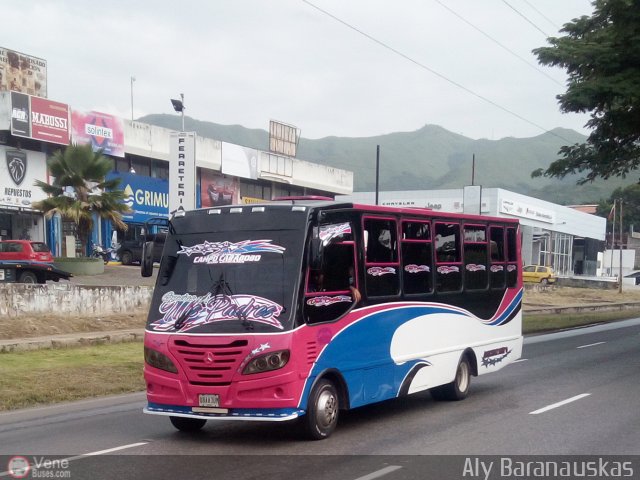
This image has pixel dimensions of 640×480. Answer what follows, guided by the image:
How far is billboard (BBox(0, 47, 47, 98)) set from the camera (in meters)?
48.3

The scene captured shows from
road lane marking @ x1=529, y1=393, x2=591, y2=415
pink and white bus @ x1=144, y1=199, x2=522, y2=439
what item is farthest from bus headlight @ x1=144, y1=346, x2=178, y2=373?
road lane marking @ x1=529, y1=393, x2=591, y2=415

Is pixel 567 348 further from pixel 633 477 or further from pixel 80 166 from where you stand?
pixel 80 166

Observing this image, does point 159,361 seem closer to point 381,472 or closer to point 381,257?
point 381,472

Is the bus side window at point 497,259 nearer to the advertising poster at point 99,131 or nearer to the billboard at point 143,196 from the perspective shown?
the advertising poster at point 99,131

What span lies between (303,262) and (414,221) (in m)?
2.86

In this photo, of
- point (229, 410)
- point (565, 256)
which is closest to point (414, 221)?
point (229, 410)

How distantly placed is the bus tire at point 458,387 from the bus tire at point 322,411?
135 inches

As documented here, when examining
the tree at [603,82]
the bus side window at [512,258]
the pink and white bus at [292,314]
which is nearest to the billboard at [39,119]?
the tree at [603,82]

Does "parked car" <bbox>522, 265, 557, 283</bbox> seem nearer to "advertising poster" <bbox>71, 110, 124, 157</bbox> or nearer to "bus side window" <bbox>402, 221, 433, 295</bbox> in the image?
"advertising poster" <bbox>71, 110, 124, 157</bbox>

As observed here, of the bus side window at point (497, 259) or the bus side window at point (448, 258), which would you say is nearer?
the bus side window at point (448, 258)

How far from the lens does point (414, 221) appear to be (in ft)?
39.3

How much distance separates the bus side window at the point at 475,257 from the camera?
13.5 meters

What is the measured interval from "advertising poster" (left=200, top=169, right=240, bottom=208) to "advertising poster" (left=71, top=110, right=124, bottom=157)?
321 inches

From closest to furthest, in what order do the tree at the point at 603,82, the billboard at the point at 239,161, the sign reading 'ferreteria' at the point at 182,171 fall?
the tree at the point at 603,82 → the sign reading 'ferreteria' at the point at 182,171 → the billboard at the point at 239,161
